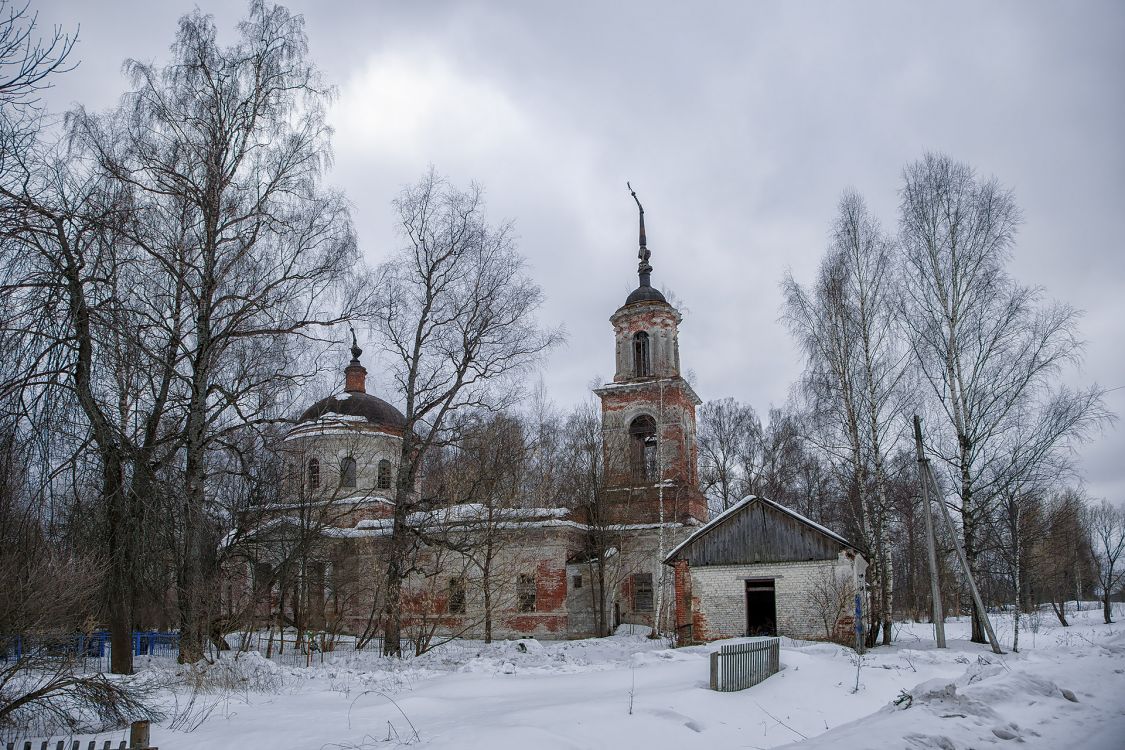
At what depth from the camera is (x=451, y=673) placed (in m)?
14.9

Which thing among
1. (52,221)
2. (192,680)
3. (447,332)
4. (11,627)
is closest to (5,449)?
(52,221)

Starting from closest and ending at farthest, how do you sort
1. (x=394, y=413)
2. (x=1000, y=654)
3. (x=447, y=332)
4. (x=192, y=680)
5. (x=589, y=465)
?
(x=192, y=680) → (x=1000, y=654) → (x=447, y=332) → (x=589, y=465) → (x=394, y=413)

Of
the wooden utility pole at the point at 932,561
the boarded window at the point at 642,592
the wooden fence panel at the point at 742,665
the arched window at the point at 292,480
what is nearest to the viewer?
the wooden fence panel at the point at 742,665

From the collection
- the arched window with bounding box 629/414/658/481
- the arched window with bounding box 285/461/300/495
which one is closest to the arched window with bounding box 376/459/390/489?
the arched window with bounding box 285/461/300/495

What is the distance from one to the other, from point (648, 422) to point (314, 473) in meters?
13.0

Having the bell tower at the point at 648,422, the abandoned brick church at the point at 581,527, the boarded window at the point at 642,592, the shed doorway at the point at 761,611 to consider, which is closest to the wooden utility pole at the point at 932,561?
the shed doorway at the point at 761,611

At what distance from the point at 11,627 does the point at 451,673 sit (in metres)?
8.35

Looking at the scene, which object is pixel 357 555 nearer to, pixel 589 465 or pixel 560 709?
pixel 589 465

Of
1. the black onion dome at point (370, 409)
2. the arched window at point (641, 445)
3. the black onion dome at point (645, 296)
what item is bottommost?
the arched window at point (641, 445)

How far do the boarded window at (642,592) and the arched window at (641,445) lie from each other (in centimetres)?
380

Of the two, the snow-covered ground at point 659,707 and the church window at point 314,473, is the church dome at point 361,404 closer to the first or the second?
the church window at point 314,473

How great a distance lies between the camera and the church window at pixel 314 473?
2725 centimetres

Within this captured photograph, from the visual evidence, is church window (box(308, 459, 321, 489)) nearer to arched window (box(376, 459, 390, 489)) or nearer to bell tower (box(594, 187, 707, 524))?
arched window (box(376, 459, 390, 489))

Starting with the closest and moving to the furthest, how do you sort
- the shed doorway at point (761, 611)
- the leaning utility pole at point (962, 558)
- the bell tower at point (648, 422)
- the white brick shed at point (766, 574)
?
the leaning utility pole at point (962, 558), the white brick shed at point (766, 574), the shed doorway at point (761, 611), the bell tower at point (648, 422)
